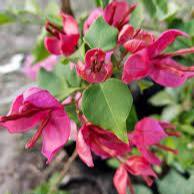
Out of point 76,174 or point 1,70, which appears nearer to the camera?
point 76,174

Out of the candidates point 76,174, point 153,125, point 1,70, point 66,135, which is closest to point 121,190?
point 153,125

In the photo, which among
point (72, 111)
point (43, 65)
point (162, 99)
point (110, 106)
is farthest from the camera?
point (162, 99)

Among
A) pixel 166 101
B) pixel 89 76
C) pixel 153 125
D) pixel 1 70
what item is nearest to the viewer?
pixel 89 76

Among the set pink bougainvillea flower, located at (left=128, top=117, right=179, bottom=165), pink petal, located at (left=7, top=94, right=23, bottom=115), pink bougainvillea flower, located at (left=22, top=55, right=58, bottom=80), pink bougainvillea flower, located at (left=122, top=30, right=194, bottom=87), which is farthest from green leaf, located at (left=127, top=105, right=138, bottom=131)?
pink bougainvillea flower, located at (left=22, top=55, right=58, bottom=80)

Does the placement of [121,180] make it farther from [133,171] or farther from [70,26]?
[70,26]

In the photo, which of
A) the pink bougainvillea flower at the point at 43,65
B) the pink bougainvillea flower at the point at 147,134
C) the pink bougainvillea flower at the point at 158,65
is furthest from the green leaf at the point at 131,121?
the pink bougainvillea flower at the point at 43,65

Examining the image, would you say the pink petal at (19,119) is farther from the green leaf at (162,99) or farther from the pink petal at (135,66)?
the green leaf at (162,99)

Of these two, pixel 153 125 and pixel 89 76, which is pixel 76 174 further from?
pixel 89 76

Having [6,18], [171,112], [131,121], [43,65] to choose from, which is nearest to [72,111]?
[131,121]

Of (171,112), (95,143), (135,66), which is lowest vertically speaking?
(171,112)
